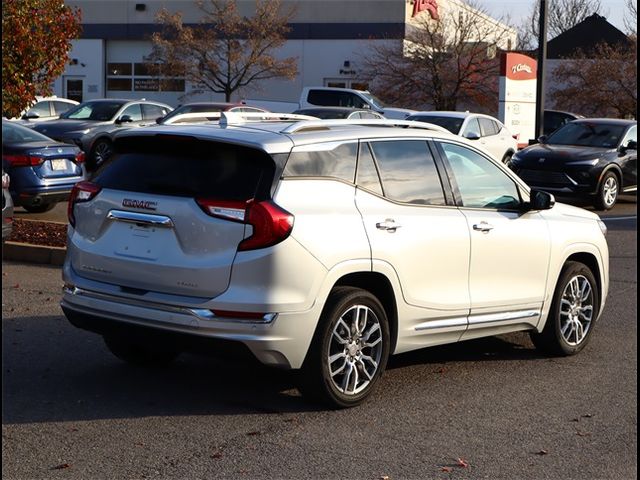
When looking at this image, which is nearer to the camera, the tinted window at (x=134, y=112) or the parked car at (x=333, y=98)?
the tinted window at (x=134, y=112)

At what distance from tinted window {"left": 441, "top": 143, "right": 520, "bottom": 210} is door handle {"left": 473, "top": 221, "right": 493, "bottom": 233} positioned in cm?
16

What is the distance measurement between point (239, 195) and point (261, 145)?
332 mm

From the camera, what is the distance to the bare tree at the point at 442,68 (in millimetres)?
42344

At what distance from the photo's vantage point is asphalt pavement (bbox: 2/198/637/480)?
544 cm

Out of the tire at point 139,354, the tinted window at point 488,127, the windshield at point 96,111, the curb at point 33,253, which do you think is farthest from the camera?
the tinted window at point 488,127

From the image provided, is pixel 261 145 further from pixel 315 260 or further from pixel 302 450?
pixel 302 450

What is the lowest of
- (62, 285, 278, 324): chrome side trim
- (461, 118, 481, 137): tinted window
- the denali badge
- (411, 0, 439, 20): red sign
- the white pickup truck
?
(62, 285, 278, 324): chrome side trim

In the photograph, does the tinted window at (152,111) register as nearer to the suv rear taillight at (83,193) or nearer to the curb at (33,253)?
the curb at (33,253)

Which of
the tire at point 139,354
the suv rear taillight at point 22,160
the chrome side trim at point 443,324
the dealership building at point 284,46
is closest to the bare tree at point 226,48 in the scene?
the dealership building at point 284,46

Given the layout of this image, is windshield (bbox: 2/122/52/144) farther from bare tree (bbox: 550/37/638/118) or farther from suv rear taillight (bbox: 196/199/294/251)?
bare tree (bbox: 550/37/638/118)

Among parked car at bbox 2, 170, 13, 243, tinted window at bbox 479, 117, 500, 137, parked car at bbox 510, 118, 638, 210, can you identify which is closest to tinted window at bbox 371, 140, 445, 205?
parked car at bbox 2, 170, 13, 243

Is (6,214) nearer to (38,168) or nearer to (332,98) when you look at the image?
(38,168)

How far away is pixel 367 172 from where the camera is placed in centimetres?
683

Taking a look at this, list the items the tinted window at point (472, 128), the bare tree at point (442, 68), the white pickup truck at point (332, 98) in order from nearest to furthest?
the tinted window at point (472, 128) < the white pickup truck at point (332, 98) < the bare tree at point (442, 68)
